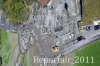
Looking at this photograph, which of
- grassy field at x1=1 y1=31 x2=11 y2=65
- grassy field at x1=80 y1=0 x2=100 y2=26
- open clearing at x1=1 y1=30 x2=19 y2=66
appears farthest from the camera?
grassy field at x1=1 y1=31 x2=11 y2=65

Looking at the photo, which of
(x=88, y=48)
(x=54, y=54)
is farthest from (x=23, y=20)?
(x=88, y=48)

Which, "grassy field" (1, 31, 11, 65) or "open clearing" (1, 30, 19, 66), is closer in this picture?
"open clearing" (1, 30, 19, 66)

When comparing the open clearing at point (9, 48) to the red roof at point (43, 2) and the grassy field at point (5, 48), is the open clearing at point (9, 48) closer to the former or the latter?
Answer: the grassy field at point (5, 48)

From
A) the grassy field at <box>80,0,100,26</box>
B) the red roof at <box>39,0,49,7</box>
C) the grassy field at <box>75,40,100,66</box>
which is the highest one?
the red roof at <box>39,0,49,7</box>

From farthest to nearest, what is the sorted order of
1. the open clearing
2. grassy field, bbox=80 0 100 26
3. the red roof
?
the open clearing, the red roof, grassy field, bbox=80 0 100 26

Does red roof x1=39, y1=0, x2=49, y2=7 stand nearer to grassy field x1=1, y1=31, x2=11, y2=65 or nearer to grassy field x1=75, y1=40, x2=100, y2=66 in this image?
grassy field x1=1, y1=31, x2=11, y2=65

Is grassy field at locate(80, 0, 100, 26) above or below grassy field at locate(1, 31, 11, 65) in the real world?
above

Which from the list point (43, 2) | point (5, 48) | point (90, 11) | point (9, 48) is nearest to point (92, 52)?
point (90, 11)

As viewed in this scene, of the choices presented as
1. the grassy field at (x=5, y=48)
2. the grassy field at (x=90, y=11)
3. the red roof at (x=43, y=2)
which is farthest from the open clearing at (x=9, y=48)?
the grassy field at (x=90, y=11)

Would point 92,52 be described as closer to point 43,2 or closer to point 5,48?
point 43,2

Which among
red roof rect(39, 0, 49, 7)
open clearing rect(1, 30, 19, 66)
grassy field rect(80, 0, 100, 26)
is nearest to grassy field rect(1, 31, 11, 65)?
open clearing rect(1, 30, 19, 66)
